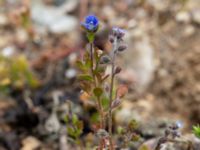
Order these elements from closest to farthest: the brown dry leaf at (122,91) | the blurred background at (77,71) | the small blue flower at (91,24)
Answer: the small blue flower at (91,24) → the brown dry leaf at (122,91) → the blurred background at (77,71)

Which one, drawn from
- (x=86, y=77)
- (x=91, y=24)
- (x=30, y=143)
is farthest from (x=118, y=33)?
(x=30, y=143)

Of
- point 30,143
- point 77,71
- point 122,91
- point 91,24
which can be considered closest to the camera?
point 91,24

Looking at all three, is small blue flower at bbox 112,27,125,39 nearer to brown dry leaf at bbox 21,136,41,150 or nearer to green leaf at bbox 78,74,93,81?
green leaf at bbox 78,74,93,81

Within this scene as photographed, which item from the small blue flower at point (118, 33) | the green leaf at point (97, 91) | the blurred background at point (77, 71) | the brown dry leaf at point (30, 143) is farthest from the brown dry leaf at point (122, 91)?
the brown dry leaf at point (30, 143)

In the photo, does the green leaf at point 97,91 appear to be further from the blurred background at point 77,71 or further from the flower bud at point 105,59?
the blurred background at point 77,71

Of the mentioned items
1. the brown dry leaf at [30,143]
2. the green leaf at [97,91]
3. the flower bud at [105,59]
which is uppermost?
the flower bud at [105,59]

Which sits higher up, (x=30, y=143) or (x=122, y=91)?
(x=122, y=91)

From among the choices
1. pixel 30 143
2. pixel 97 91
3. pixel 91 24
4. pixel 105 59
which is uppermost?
pixel 91 24

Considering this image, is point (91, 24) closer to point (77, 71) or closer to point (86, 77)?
point (86, 77)
